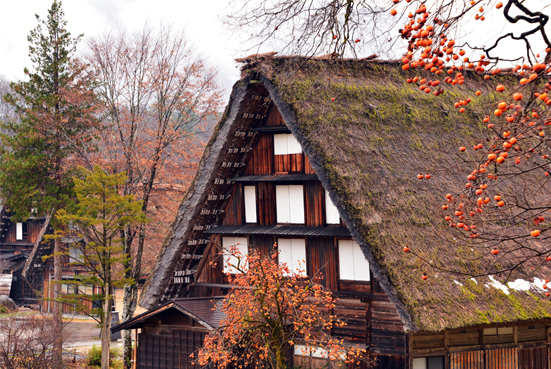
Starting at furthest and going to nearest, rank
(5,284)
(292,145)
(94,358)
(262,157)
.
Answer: (5,284) → (94,358) → (262,157) → (292,145)

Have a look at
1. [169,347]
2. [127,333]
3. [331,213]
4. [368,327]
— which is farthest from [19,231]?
[368,327]

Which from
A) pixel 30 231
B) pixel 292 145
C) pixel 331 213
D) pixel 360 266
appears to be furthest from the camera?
pixel 30 231

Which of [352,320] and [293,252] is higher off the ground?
[293,252]

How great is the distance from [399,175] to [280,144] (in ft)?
10.4

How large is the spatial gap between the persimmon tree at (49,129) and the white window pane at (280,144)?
9.35 meters

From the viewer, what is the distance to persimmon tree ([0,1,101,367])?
20.0m

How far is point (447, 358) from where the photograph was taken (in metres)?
11.0

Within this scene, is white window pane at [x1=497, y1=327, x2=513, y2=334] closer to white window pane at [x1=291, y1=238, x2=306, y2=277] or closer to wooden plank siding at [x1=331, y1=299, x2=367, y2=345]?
wooden plank siding at [x1=331, y1=299, x2=367, y2=345]

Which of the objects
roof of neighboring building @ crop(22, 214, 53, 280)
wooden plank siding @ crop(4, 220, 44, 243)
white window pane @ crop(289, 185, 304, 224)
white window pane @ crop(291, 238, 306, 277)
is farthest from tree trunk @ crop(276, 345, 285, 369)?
wooden plank siding @ crop(4, 220, 44, 243)

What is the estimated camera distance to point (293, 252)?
12.6m

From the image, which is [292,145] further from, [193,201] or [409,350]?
[409,350]

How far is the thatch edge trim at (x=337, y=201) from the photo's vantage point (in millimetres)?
9172

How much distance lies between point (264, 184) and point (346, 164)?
2964 millimetres

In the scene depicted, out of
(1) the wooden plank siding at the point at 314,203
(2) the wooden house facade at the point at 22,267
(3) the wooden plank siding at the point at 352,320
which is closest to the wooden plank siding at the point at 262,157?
(1) the wooden plank siding at the point at 314,203
